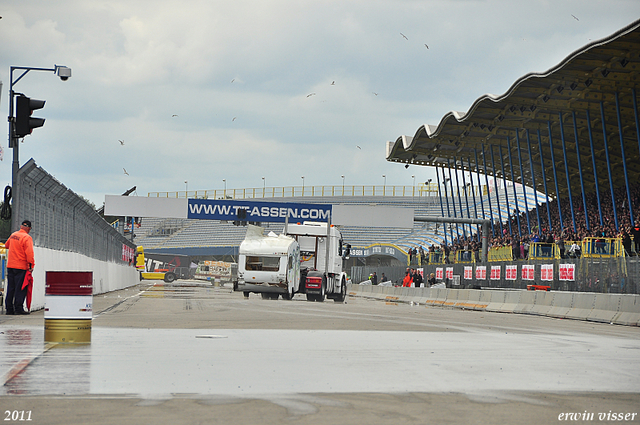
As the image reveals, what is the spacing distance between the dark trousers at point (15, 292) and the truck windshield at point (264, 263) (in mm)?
16034

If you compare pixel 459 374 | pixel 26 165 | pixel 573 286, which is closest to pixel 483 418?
pixel 459 374

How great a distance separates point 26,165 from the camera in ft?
55.2

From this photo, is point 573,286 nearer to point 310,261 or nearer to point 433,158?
point 310,261

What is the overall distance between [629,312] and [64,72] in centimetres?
1681

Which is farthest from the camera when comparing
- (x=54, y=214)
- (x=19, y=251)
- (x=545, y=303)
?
(x=545, y=303)

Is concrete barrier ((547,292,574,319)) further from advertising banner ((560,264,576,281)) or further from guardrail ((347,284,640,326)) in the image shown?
advertising banner ((560,264,576,281))

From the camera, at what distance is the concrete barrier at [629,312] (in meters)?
20.5

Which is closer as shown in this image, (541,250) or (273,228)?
(541,250)

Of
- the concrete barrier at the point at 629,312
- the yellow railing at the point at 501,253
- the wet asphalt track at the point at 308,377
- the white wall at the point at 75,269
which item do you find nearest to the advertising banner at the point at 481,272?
the yellow railing at the point at 501,253

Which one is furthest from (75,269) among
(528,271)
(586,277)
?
(528,271)

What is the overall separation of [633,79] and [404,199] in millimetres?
67105

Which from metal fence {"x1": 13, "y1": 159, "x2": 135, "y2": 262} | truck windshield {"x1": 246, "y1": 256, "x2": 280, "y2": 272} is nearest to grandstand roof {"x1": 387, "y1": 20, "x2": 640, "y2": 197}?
truck windshield {"x1": 246, "y1": 256, "x2": 280, "y2": 272}

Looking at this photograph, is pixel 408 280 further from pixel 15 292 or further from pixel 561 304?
pixel 15 292

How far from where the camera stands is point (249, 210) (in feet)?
164
